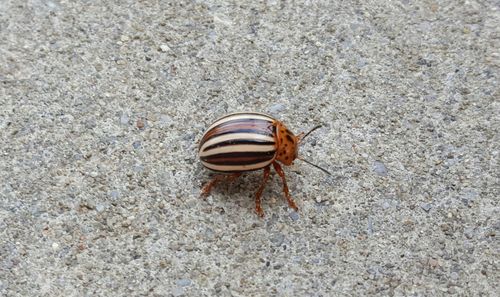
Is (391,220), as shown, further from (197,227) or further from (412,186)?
(197,227)

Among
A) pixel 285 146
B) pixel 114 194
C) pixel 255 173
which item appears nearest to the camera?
pixel 285 146

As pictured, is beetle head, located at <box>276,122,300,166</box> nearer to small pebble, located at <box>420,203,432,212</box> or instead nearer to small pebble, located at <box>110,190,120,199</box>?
small pebble, located at <box>420,203,432,212</box>

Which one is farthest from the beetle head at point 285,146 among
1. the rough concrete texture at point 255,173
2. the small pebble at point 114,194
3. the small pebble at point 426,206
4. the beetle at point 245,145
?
the small pebble at point 114,194

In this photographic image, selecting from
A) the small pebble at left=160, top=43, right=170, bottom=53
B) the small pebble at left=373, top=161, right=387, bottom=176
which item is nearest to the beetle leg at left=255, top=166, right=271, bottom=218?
the small pebble at left=373, top=161, right=387, bottom=176

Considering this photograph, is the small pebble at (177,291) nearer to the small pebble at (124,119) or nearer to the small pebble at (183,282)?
the small pebble at (183,282)

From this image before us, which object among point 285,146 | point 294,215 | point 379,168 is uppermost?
point 285,146

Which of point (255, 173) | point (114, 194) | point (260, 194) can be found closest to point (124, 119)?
point (114, 194)

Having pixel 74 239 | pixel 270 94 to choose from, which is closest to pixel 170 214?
pixel 74 239

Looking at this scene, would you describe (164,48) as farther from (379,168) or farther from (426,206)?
(426,206)
